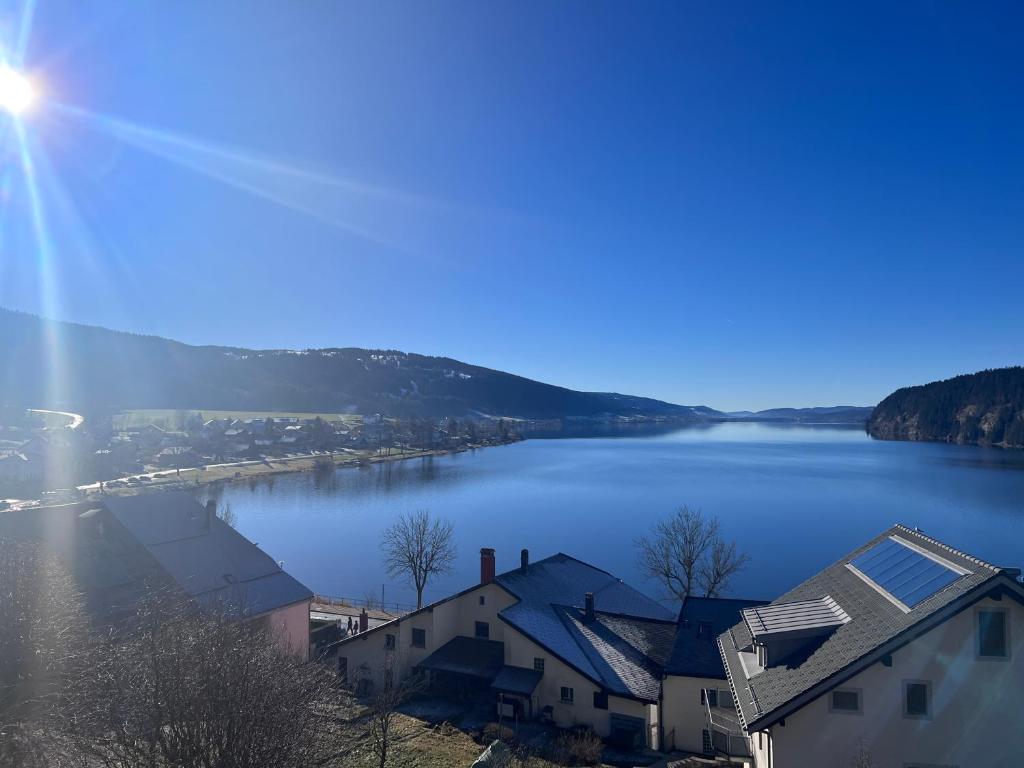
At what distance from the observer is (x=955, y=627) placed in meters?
9.80

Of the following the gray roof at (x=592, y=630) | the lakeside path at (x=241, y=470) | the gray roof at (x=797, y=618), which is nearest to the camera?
the gray roof at (x=797, y=618)

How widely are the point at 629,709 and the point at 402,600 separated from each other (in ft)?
78.8

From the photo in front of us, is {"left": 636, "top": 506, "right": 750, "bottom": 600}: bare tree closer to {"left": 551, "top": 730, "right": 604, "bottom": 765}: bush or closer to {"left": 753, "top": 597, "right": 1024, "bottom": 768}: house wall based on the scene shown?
{"left": 551, "top": 730, "right": 604, "bottom": 765}: bush

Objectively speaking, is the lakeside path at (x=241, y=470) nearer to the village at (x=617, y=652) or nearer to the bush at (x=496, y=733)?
the village at (x=617, y=652)

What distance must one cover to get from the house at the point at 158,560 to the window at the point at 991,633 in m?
18.2

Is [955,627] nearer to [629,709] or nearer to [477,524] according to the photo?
[629,709]

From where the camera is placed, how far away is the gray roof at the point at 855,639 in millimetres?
9625

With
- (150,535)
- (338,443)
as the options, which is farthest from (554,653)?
(338,443)

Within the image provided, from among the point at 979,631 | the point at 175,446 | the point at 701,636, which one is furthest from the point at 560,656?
the point at 175,446

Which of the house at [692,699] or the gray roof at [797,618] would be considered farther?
the house at [692,699]

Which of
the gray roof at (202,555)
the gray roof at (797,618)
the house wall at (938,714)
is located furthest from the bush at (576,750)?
the gray roof at (202,555)

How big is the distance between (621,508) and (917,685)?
56877mm

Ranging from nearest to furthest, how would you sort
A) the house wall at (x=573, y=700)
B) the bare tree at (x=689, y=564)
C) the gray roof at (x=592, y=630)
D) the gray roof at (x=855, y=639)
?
1. the gray roof at (x=855, y=639)
2. the house wall at (x=573, y=700)
3. the gray roof at (x=592, y=630)
4. the bare tree at (x=689, y=564)

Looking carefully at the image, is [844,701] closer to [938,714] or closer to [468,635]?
[938,714]
